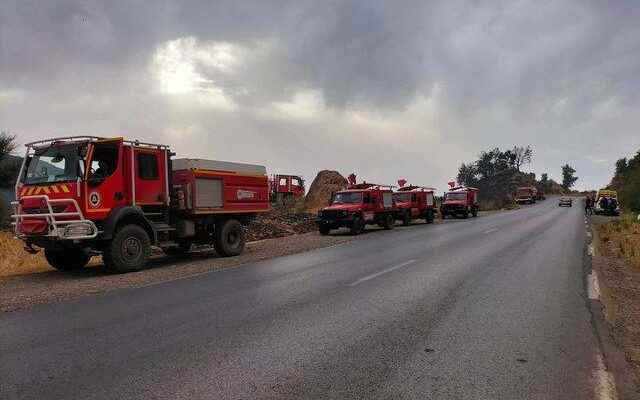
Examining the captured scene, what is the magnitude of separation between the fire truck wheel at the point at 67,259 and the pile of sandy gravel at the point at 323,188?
90.5 ft

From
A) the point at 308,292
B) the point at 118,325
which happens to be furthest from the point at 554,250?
the point at 118,325

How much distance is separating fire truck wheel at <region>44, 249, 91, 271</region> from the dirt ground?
1175cm

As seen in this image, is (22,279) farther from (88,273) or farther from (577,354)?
(577,354)

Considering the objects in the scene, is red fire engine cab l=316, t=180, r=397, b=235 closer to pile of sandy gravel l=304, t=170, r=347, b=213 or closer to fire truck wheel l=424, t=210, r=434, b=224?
fire truck wheel l=424, t=210, r=434, b=224

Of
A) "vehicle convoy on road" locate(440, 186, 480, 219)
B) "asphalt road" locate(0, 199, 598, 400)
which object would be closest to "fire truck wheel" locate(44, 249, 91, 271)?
"asphalt road" locate(0, 199, 598, 400)

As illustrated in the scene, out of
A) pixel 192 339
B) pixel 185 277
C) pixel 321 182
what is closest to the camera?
pixel 192 339

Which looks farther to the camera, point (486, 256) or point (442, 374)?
point (486, 256)

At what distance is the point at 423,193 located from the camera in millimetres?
31172

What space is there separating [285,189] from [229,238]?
27.0 meters

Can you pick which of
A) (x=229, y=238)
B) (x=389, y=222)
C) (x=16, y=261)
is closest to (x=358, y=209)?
(x=389, y=222)

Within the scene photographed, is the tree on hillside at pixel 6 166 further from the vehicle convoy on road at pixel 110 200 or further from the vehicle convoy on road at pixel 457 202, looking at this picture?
the vehicle convoy on road at pixel 457 202

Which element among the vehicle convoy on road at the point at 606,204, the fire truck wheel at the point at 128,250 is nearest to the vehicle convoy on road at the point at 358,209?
the fire truck wheel at the point at 128,250

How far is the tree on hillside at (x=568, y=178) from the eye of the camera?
155 m

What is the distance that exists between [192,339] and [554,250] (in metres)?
12.4
